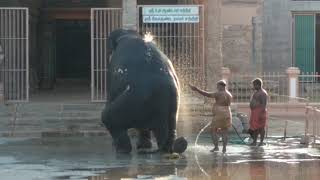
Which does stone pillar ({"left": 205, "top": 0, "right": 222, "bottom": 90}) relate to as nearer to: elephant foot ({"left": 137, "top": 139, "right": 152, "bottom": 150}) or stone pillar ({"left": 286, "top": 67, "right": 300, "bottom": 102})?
stone pillar ({"left": 286, "top": 67, "right": 300, "bottom": 102})

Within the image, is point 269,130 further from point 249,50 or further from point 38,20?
point 38,20

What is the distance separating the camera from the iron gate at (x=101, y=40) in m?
19.4

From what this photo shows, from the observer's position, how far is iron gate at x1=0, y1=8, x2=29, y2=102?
63.5 feet

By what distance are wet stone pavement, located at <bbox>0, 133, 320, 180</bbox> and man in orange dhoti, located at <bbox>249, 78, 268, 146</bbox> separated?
0.33 m

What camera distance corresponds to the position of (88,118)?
17703mm

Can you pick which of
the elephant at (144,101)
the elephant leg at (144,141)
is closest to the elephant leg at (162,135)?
the elephant at (144,101)

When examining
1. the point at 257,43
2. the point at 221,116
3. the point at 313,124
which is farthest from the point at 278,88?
the point at 221,116

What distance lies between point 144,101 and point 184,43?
7342mm

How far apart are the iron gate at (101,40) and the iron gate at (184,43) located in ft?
2.94

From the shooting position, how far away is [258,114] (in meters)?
14.8

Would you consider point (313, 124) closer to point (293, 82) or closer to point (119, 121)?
point (119, 121)

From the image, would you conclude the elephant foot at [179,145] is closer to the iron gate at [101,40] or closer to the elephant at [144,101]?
the elephant at [144,101]

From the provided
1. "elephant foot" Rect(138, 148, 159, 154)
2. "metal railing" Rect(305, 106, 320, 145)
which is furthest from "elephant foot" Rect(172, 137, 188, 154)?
"metal railing" Rect(305, 106, 320, 145)

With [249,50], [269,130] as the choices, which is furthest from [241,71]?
[269,130]
